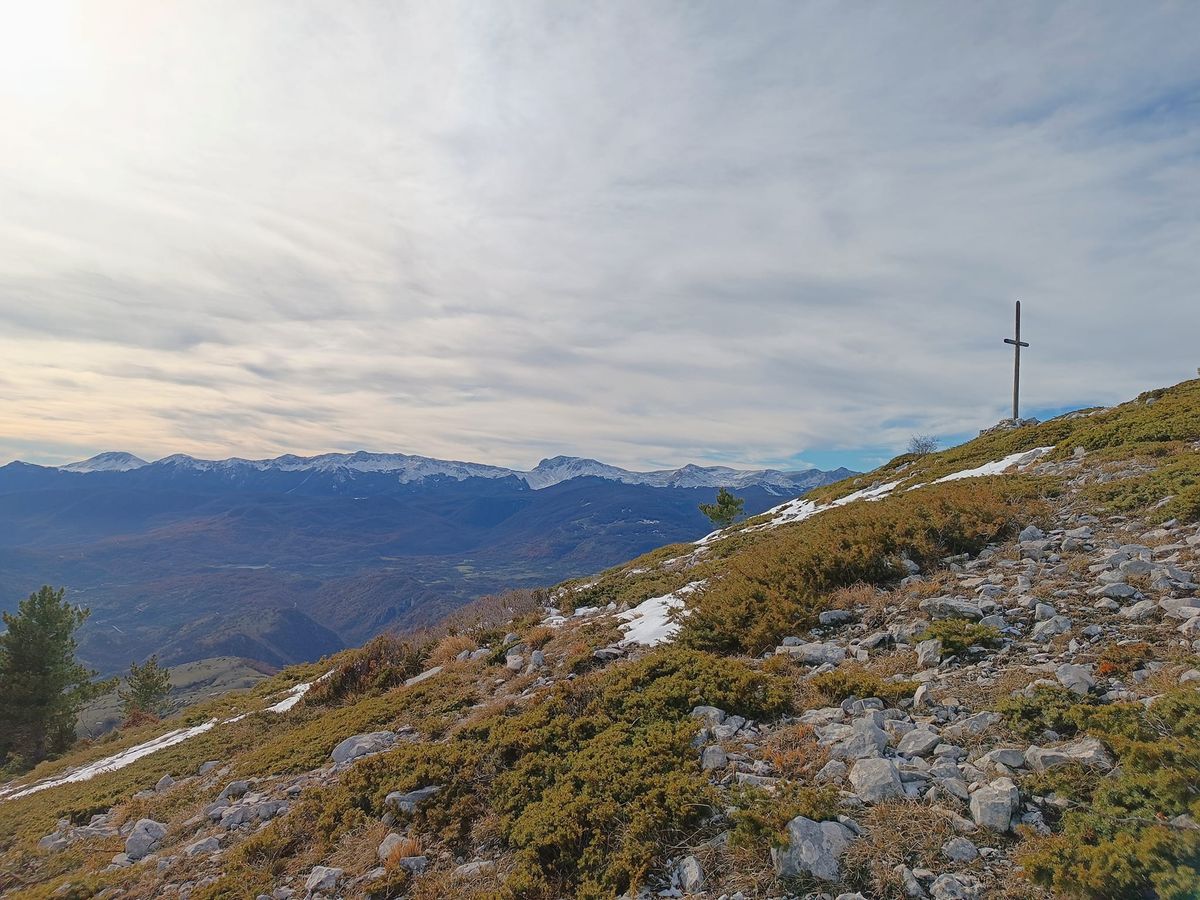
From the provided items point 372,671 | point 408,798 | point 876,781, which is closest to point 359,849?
point 408,798

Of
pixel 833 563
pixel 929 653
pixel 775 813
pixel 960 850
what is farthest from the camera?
pixel 833 563

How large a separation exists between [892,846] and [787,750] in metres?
1.74

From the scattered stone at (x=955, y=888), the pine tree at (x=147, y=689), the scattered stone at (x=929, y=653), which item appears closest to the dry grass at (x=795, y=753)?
the scattered stone at (x=955, y=888)

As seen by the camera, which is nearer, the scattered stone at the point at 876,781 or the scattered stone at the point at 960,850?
the scattered stone at the point at 960,850

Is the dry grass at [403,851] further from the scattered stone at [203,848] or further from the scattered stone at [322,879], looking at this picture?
the scattered stone at [203,848]

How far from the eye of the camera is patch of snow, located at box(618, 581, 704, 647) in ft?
40.9

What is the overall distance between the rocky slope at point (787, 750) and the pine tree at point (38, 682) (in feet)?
75.8

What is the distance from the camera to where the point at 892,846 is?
4695 millimetres

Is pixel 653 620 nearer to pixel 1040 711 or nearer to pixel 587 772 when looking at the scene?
pixel 587 772

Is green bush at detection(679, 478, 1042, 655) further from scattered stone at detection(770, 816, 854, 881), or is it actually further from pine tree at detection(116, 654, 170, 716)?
pine tree at detection(116, 654, 170, 716)

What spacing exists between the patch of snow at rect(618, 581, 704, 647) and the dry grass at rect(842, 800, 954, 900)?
23.1 ft

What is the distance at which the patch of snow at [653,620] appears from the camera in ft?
40.9

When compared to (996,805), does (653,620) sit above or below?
below

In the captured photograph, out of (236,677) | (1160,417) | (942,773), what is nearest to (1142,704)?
(942,773)
